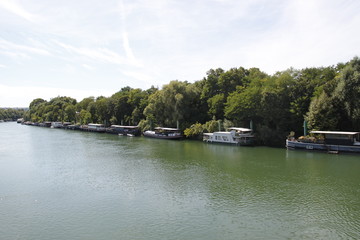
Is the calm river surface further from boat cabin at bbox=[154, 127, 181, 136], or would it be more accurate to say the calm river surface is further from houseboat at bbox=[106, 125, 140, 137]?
houseboat at bbox=[106, 125, 140, 137]

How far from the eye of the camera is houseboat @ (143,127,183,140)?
68.1 metres

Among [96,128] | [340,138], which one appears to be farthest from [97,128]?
[340,138]

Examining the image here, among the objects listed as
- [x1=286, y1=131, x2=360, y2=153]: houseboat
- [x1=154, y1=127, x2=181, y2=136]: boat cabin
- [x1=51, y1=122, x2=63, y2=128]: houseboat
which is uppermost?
[x1=51, y1=122, x2=63, y2=128]: houseboat

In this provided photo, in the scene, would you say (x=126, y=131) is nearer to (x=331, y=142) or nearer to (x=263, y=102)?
(x=263, y=102)

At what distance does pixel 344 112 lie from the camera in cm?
4578

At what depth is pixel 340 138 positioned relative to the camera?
4309 centimetres

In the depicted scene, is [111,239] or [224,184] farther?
[224,184]

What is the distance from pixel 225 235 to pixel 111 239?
23.0 feet

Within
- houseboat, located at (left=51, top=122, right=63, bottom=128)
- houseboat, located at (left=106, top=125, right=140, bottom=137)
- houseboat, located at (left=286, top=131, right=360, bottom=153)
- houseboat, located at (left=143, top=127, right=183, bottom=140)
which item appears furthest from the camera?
houseboat, located at (left=51, top=122, right=63, bottom=128)

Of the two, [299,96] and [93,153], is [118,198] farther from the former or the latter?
[299,96]

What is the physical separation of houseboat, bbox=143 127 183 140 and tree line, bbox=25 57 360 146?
222 centimetres

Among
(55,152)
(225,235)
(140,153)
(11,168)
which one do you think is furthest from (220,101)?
(225,235)

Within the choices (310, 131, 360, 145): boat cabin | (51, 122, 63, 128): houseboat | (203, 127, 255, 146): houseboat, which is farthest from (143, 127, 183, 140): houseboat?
(51, 122, 63, 128): houseboat

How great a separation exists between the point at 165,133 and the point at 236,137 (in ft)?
69.9
